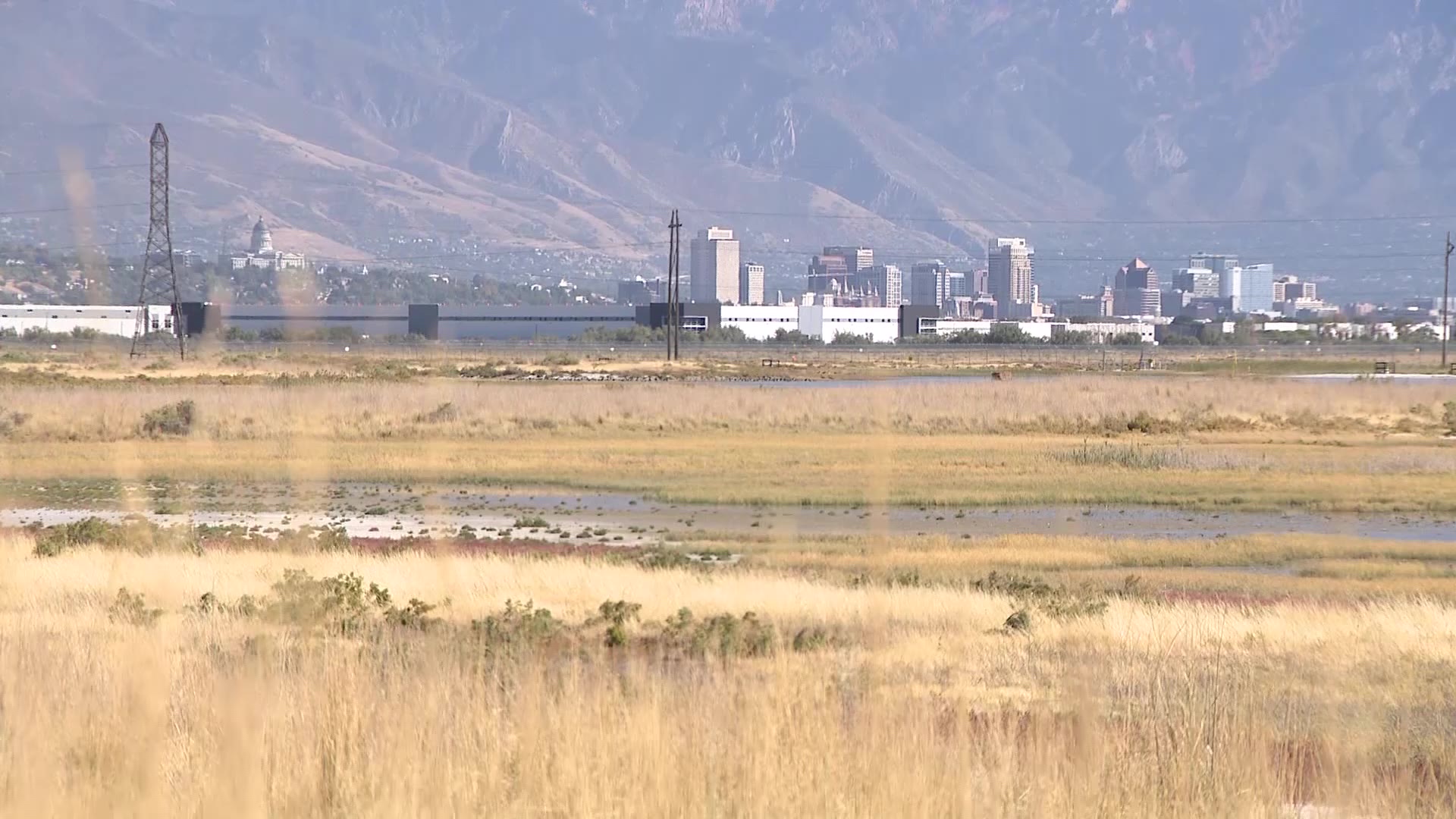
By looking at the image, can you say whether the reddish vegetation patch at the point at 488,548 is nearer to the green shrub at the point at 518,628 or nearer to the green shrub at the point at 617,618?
the green shrub at the point at 617,618

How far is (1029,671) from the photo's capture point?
1443 cm

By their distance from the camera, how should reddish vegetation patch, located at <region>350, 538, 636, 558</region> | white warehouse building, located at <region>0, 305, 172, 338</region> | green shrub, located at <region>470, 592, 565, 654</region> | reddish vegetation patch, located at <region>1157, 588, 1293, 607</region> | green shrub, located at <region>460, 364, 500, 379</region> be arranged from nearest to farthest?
1. green shrub, located at <region>470, 592, 565, 654</region>
2. reddish vegetation patch, located at <region>1157, 588, 1293, 607</region>
3. reddish vegetation patch, located at <region>350, 538, 636, 558</region>
4. green shrub, located at <region>460, 364, 500, 379</region>
5. white warehouse building, located at <region>0, 305, 172, 338</region>

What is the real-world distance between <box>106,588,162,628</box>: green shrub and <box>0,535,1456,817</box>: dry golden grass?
13.2 inches

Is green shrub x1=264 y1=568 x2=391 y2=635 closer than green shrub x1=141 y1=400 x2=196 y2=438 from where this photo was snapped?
Yes

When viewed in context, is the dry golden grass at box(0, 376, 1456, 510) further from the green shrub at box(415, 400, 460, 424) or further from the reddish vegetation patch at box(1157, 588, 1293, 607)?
the reddish vegetation patch at box(1157, 588, 1293, 607)

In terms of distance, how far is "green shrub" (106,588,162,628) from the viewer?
14453 mm

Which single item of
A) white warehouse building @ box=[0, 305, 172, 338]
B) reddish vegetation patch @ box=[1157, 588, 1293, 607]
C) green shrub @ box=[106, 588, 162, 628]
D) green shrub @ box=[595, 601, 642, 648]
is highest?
white warehouse building @ box=[0, 305, 172, 338]

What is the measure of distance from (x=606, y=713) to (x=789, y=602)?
847 cm

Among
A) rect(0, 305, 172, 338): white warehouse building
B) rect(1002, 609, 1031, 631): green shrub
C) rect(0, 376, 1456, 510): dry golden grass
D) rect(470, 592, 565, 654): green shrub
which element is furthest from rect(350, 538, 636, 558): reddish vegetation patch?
rect(0, 305, 172, 338): white warehouse building

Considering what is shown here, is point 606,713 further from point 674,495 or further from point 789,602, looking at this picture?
point 674,495

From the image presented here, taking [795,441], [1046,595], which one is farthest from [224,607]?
[795,441]

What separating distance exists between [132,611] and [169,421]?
3931 centimetres

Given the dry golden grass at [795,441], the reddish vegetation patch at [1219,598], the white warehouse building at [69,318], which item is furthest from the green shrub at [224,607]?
the white warehouse building at [69,318]

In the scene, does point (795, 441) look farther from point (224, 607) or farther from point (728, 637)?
point (224, 607)
